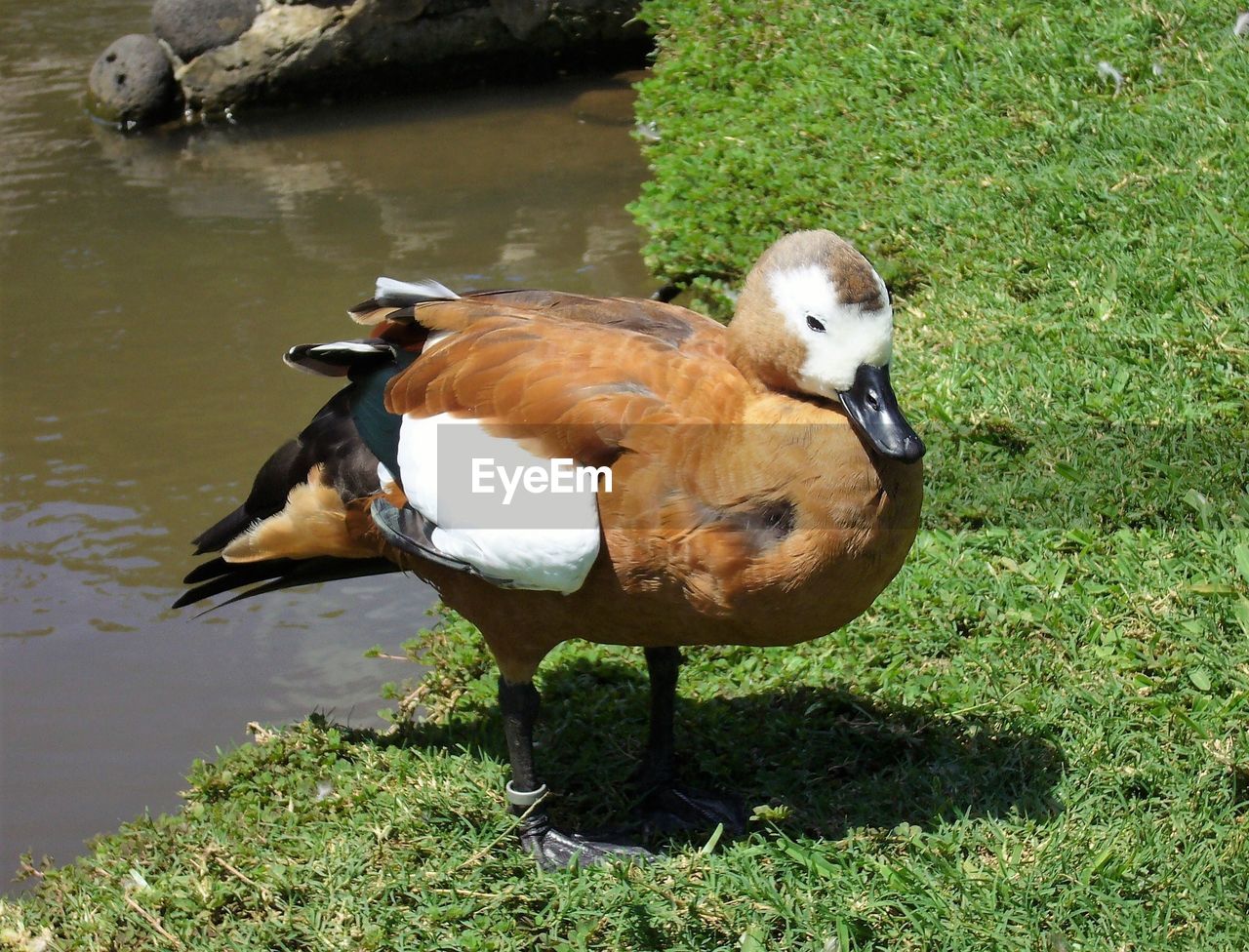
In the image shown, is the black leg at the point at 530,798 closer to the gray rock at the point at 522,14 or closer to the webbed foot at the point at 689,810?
the webbed foot at the point at 689,810

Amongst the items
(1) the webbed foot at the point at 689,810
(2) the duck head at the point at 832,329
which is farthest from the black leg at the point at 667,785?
(2) the duck head at the point at 832,329

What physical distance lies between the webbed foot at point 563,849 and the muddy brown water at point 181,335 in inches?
42.7

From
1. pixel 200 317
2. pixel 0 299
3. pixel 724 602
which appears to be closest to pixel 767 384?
pixel 724 602

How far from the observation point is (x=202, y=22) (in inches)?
353

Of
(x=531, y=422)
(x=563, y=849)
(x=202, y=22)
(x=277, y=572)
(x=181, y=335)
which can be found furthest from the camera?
(x=202, y=22)

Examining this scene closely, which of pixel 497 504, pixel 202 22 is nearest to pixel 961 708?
pixel 497 504

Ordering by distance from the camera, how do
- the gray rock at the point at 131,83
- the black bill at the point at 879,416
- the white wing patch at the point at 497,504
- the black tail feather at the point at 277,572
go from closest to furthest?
the black bill at the point at 879,416, the white wing patch at the point at 497,504, the black tail feather at the point at 277,572, the gray rock at the point at 131,83

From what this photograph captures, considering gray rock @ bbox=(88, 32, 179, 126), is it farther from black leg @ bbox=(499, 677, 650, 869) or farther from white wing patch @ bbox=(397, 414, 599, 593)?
black leg @ bbox=(499, 677, 650, 869)

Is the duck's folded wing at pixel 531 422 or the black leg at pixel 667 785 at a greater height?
the duck's folded wing at pixel 531 422

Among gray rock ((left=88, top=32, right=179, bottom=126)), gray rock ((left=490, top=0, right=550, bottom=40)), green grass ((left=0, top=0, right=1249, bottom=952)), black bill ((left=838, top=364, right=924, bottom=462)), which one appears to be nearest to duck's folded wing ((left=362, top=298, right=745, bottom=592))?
black bill ((left=838, top=364, right=924, bottom=462))

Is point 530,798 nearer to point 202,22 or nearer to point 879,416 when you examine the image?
point 879,416

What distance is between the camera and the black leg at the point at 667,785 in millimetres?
3172

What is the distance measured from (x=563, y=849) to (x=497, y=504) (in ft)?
2.82

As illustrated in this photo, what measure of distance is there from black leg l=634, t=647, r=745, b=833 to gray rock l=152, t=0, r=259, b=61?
7.24 metres
